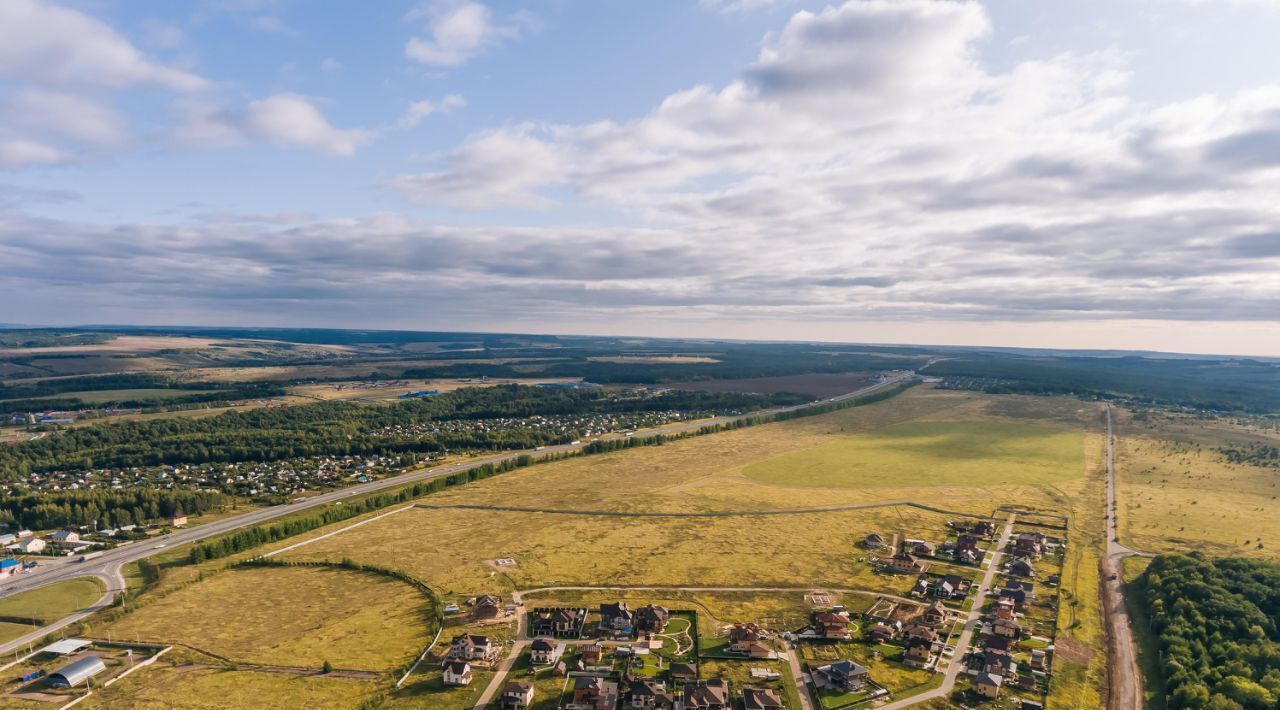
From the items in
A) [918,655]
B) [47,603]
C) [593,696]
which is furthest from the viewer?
[47,603]

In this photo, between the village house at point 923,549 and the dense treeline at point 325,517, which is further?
the dense treeline at point 325,517

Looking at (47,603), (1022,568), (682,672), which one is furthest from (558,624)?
(47,603)

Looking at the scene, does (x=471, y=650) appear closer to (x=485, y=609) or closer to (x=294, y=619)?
(x=485, y=609)

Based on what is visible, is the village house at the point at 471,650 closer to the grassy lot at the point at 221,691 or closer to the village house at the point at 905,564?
the grassy lot at the point at 221,691

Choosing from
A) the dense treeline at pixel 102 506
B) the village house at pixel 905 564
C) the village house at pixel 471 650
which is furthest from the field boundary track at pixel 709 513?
the village house at pixel 471 650

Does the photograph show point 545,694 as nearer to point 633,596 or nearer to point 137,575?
point 633,596

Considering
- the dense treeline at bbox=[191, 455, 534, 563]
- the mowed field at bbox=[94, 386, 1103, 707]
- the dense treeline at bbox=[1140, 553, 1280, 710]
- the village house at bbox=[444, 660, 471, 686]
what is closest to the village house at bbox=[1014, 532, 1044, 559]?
the mowed field at bbox=[94, 386, 1103, 707]

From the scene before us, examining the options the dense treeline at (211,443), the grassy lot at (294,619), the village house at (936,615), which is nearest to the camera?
the grassy lot at (294,619)
